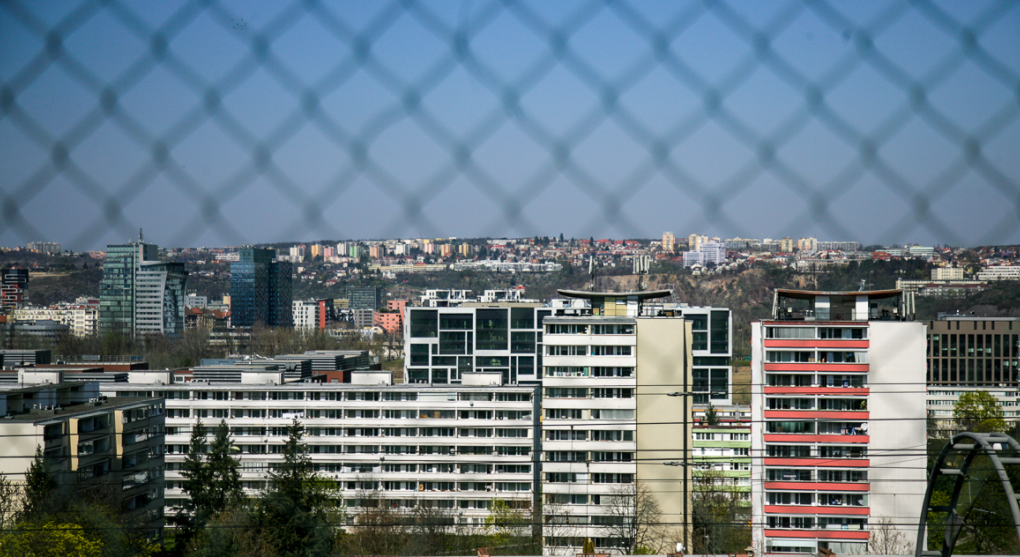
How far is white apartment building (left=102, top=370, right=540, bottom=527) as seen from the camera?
44.6ft

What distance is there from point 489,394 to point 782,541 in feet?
18.5

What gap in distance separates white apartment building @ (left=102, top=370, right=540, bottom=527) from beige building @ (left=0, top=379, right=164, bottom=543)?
10.7ft

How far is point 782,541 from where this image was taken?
9898 millimetres

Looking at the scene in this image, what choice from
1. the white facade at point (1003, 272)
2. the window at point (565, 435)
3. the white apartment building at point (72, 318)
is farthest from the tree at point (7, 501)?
the white apartment building at point (72, 318)

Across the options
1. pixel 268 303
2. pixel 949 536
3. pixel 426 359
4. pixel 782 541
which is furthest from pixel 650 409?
pixel 268 303

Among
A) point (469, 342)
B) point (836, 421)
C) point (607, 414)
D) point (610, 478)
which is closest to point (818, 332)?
point (836, 421)

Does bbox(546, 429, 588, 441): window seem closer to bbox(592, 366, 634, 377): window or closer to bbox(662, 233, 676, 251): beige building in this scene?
bbox(592, 366, 634, 377): window

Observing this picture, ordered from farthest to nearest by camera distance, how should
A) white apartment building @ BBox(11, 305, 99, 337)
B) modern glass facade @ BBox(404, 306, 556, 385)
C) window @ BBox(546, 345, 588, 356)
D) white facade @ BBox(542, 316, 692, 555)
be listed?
1. white apartment building @ BBox(11, 305, 99, 337)
2. modern glass facade @ BBox(404, 306, 556, 385)
3. window @ BBox(546, 345, 588, 356)
4. white facade @ BBox(542, 316, 692, 555)

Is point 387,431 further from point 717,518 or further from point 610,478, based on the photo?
point 717,518

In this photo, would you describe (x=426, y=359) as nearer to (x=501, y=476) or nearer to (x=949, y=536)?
(x=501, y=476)

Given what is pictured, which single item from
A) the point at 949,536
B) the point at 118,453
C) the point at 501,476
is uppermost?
the point at 949,536

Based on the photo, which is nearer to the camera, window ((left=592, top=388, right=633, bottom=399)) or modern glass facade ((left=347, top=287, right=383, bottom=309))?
window ((left=592, top=388, right=633, bottom=399))

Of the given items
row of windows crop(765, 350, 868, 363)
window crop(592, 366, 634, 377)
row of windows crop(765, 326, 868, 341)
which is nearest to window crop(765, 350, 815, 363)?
row of windows crop(765, 350, 868, 363)

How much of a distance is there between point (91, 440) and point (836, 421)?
9061 mm
